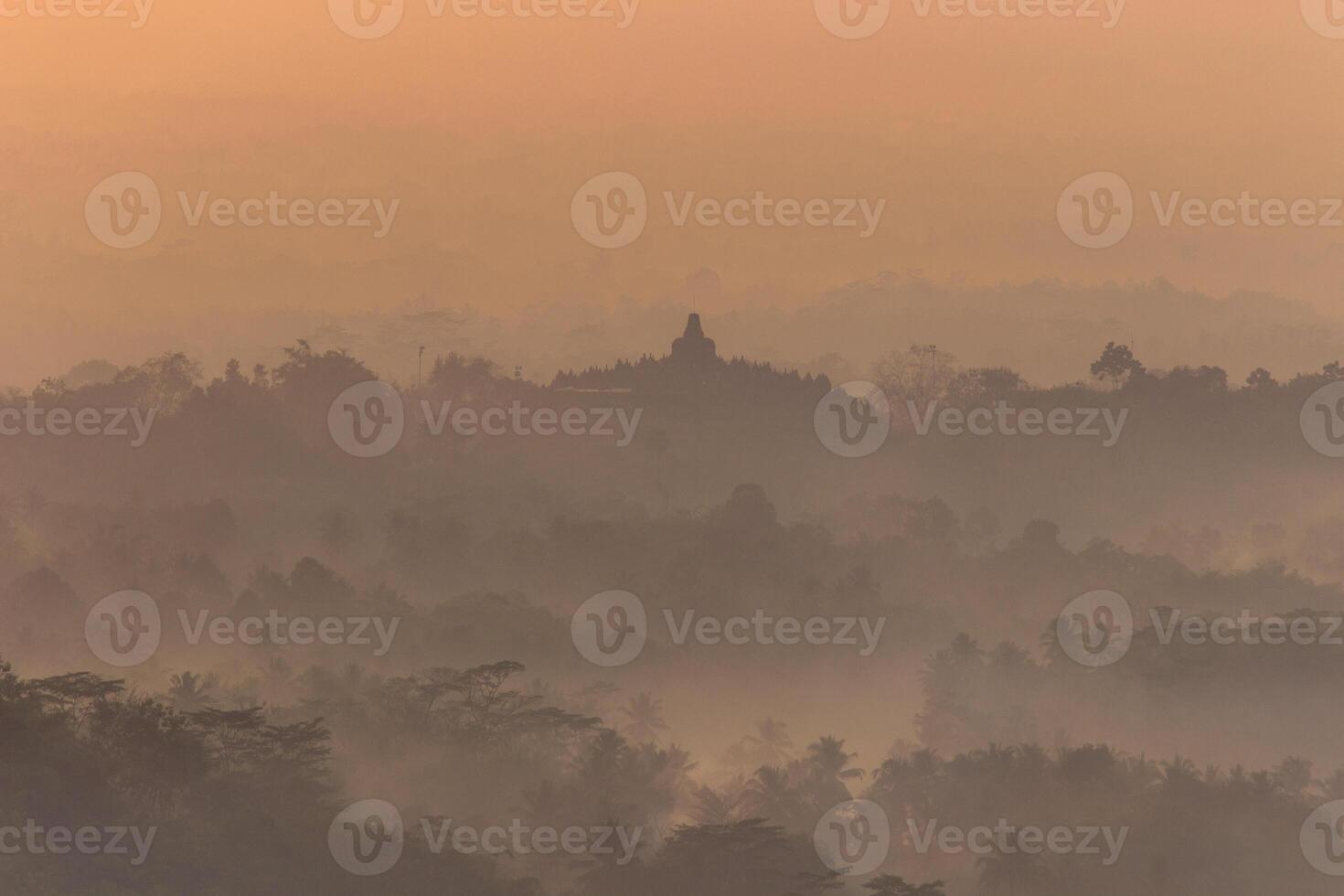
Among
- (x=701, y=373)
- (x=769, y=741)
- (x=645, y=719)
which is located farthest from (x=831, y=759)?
(x=701, y=373)

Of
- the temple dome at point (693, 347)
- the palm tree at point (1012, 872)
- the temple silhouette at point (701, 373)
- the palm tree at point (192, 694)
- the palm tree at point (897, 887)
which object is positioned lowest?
the palm tree at point (897, 887)

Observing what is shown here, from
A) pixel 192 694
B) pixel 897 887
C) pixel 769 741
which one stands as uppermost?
pixel 769 741

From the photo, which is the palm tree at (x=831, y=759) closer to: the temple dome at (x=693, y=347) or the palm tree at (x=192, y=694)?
the temple dome at (x=693, y=347)

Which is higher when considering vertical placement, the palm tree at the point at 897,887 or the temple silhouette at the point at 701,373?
the temple silhouette at the point at 701,373

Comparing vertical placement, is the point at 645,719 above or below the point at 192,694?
above

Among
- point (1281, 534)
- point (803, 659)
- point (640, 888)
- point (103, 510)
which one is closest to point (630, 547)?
point (803, 659)

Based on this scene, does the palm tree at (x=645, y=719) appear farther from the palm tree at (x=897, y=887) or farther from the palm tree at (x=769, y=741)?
the palm tree at (x=897, y=887)

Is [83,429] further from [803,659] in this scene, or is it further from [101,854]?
[803,659]

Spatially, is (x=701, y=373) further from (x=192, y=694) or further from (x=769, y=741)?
(x=192, y=694)

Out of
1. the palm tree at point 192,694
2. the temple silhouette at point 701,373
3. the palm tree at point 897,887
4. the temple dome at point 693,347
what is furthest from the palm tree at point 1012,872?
the palm tree at point 192,694

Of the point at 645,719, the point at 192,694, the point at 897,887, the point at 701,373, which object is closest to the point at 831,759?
the point at 897,887
